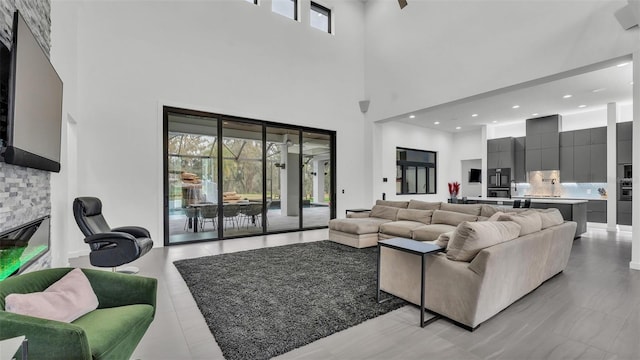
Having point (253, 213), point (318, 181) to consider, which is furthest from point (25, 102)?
point (318, 181)

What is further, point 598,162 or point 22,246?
point 598,162

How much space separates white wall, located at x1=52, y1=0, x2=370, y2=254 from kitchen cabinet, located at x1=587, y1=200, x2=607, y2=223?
23.6 feet

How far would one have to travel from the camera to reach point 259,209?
638 cm

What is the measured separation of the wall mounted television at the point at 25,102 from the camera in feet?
5.96

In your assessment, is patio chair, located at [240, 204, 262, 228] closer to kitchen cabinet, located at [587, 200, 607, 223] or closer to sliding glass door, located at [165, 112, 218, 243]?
sliding glass door, located at [165, 112, 218, 243]

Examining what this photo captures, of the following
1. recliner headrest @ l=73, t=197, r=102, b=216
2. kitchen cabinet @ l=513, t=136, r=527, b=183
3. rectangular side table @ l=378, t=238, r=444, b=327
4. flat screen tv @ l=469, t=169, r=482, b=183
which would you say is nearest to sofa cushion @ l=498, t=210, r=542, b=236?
rectangular side table @ l=378, t=238, r=444, b=327

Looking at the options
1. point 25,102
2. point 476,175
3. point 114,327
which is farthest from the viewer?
point 476,175

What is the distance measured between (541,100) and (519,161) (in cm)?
274

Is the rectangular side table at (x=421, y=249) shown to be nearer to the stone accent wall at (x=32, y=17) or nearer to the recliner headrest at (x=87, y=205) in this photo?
Result: the stone accent wall at (x=32, y=17)

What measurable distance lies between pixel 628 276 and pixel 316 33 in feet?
24.2

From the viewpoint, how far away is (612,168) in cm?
710

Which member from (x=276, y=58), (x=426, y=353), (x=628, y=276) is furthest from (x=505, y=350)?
(x=276, y=58)

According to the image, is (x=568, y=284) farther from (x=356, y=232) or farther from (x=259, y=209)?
(x=259, y=209)

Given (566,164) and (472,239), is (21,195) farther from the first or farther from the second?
(566,164)
